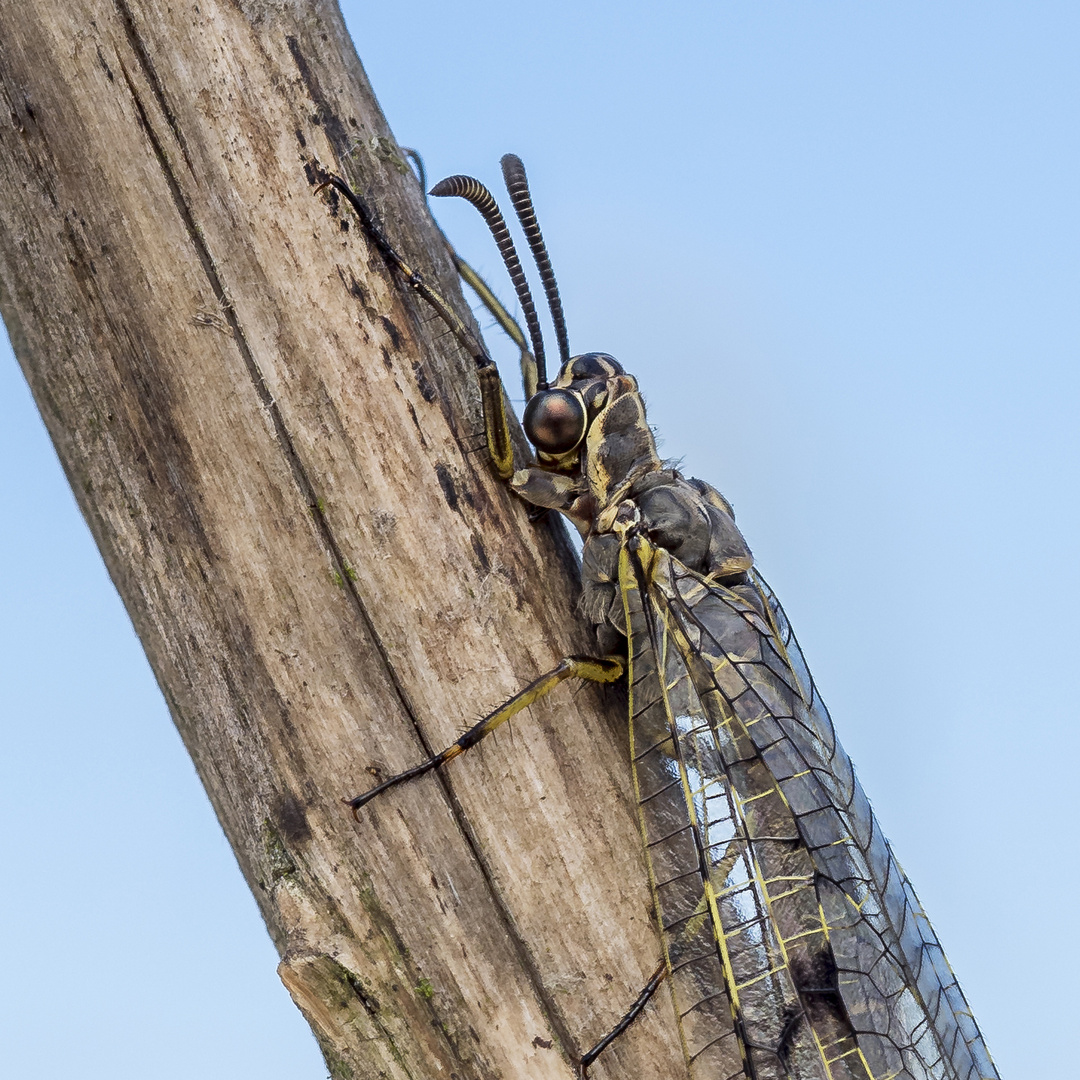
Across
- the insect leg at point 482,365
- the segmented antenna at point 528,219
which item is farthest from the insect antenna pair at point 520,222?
the insect leg at point 482,365

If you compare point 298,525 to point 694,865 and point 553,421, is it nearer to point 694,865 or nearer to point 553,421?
point 553,421

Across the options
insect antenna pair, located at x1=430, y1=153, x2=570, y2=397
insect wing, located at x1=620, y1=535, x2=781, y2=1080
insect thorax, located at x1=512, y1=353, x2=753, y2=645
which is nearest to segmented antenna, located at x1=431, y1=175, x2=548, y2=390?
insect antenna pair, located at x1=430, y1=153, x2=570, y2=397

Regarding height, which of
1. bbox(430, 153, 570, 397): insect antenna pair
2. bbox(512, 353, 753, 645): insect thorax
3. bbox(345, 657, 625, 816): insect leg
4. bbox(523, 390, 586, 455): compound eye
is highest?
bbox(430, 153, 570, 397): insect antenna pair

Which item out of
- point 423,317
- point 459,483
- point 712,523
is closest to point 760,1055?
point 712,523

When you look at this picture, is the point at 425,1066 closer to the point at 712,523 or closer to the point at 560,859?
the point at 560,859

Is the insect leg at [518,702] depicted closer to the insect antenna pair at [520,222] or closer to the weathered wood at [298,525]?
the weathered wood at [298,525]

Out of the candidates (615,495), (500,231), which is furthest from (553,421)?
(500,231)

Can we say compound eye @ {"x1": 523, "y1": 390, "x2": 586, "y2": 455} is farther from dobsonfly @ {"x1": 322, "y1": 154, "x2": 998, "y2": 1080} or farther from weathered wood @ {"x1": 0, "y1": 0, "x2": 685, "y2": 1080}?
weathered wood @ {"x1": 0, "y1": 0, "x2": 685, "y2": 1080}
